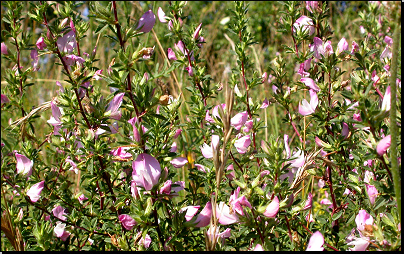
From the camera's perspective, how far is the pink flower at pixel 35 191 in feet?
3.55

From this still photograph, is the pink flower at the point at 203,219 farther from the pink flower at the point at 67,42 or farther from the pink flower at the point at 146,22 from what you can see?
the pink flower at the point at 67,42

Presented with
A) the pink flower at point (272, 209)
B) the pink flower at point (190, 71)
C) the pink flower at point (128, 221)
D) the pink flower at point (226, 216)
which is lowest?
the pink flower at point (128, 221)

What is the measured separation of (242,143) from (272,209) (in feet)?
1.11

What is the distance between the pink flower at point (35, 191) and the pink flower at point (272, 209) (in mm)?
698

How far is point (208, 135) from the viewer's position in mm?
1156

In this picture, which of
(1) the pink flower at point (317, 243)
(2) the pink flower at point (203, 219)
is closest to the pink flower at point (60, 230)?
(2) the pink flower at point (203, 219)

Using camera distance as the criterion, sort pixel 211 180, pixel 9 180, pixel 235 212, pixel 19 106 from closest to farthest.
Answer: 1. pixel 235 212
2. pixel 211 180
3. pixel 9 180
4. pixel 19 106

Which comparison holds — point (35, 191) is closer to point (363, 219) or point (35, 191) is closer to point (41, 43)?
point (41, 43)

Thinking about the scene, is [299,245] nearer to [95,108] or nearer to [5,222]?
[95,108]

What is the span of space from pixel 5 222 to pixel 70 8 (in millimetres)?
717

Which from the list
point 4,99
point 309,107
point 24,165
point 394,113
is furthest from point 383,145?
point 4,99

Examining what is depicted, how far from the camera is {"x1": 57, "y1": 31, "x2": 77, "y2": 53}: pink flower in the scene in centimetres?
113

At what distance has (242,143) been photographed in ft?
3.50

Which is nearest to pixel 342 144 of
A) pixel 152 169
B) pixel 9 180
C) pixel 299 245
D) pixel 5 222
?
pixel 299 245
